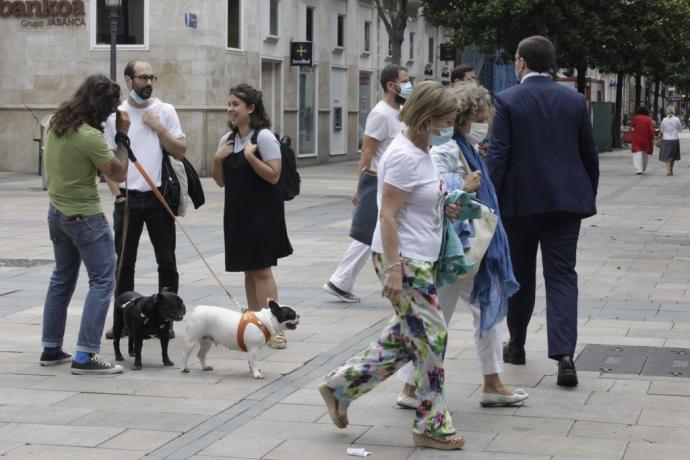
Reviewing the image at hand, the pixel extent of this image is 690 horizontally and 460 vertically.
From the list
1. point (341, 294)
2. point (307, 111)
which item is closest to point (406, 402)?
point (341, 294)

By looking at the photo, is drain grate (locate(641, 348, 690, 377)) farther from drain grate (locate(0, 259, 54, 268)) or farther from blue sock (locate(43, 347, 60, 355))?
drain grate (locate(0, 259, 54, 268))

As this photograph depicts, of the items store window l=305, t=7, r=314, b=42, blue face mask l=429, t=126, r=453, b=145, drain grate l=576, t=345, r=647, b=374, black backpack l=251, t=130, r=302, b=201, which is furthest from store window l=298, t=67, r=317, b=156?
blue face mask l=429, t=126, r=453, b=145

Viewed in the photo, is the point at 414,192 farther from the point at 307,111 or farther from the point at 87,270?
the point at 307,111

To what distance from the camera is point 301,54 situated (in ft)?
112

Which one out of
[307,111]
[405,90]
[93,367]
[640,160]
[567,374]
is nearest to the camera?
[567,374]

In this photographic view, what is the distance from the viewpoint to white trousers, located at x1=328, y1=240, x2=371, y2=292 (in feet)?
34.3

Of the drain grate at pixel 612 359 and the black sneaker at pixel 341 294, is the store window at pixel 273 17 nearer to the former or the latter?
the black sneaker at pixel 341 294

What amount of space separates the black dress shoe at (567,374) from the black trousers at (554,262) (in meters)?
0.06

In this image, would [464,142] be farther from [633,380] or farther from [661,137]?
[661,137]

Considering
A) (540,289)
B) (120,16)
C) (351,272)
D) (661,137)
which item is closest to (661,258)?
(540,289)

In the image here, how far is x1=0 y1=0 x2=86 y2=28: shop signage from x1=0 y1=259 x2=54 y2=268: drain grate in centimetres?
1721

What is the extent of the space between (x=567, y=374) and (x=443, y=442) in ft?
4.89

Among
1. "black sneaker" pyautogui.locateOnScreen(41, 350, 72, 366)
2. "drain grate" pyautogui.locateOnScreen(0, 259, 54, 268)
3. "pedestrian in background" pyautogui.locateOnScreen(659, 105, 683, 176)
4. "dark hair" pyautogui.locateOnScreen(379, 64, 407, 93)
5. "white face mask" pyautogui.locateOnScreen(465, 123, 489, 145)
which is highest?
"dark hair" pyautogui.locateOnScreen(379, 64, 407, 93)

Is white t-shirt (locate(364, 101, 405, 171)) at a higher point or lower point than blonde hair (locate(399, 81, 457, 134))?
lower
